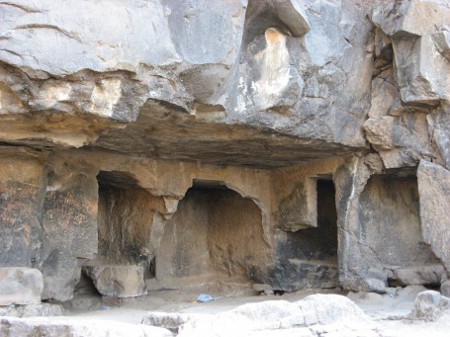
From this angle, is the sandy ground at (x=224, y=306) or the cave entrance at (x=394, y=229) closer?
the sandy ground at (x=224, y=306)

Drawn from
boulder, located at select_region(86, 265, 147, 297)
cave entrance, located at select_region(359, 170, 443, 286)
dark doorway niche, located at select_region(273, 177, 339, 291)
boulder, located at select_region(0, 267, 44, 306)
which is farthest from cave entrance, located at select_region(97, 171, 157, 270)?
cave entrance, located at select_region(359, 170, 443, 286)

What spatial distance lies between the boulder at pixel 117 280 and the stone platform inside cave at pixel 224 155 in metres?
0.01

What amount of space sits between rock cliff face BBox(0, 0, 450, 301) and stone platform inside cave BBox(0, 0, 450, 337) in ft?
0.05

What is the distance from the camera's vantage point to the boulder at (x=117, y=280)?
6.42 meters

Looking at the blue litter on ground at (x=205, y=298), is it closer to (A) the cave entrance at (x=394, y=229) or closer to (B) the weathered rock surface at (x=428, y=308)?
(A) the cave entrance at (x=394, y=229)

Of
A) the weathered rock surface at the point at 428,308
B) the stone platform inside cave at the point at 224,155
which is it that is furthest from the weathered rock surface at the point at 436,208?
the weathered rock surface at the point at 428,308

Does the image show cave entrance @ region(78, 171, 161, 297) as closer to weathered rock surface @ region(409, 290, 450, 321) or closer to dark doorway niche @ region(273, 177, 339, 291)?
dark doorway niche @ region(273, 177, 339, 291)

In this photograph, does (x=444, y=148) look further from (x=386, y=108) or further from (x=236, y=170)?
(x=236, y=170)

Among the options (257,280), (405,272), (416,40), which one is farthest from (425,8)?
(257,280)

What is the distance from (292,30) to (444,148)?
176 centimetres

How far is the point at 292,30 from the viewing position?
16.9 feet

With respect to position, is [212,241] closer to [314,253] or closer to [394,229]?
[314,253]

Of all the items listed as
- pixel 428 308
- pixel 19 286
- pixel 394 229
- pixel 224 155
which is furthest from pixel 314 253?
pixel 19 286

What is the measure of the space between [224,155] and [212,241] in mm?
1862
